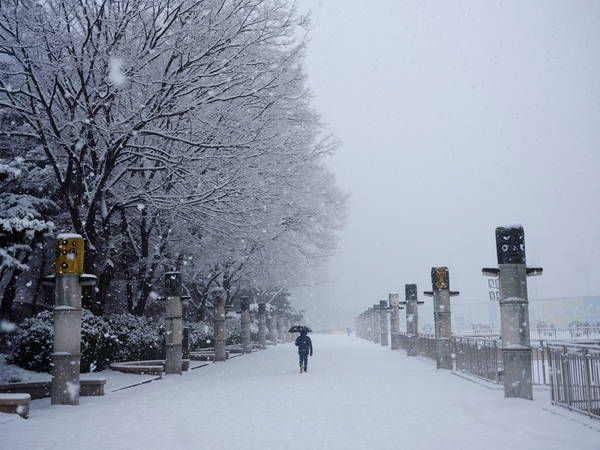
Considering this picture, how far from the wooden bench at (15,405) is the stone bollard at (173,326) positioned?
373 inches

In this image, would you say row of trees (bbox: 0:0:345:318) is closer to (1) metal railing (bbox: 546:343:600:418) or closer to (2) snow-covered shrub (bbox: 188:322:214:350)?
(2) snow-covered shrub (bbox: 188:322:214:350)

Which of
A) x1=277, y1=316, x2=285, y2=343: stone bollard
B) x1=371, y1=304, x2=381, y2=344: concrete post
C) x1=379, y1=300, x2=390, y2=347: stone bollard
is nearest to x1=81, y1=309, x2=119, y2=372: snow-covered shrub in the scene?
x1=379, y1=300, x2=390, y2=347: stone bollard

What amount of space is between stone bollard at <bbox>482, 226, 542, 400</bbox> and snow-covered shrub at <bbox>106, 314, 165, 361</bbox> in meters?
11.0

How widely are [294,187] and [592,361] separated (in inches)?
695

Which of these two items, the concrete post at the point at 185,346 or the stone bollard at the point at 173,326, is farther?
the concrete post at the point at 185,346

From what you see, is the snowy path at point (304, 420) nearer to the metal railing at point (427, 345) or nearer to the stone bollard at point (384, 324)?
the metal railing at point (427, 345)

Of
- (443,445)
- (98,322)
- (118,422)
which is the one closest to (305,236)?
(98,322)

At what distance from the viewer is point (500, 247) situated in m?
13.5

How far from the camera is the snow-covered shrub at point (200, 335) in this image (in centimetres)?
3094

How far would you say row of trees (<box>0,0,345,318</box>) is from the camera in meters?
15.9

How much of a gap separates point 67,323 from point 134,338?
825cm

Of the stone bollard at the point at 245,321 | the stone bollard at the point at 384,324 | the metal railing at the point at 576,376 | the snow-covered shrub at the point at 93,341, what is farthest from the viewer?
the stone bollard at the point at 384,324

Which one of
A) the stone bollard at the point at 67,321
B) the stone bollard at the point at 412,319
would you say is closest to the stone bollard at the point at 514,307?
the stone bollard at the point at 67,321

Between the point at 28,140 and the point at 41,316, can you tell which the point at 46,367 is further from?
the point at 28,140
